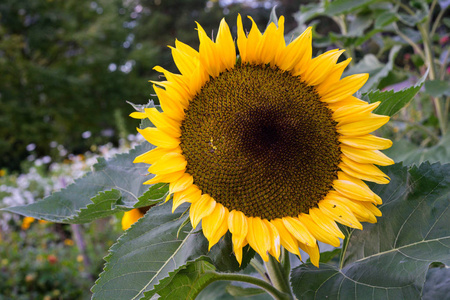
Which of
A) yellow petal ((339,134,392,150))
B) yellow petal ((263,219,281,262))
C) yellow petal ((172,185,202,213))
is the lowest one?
yellow petal ((263,219,281,262))

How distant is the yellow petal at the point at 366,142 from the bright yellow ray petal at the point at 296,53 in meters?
0.16

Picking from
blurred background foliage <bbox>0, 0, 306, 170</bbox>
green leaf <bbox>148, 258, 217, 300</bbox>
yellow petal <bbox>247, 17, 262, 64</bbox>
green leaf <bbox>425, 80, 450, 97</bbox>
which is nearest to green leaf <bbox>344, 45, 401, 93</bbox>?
green leaf <bbox>425, 80, 450, 97</bbox>

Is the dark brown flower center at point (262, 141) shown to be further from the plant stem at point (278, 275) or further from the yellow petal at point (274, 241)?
the plant stem at point (278, 275)

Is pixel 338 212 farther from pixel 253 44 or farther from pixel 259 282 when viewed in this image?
pixel 253 44

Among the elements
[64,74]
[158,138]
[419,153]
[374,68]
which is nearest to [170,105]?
[158,138]

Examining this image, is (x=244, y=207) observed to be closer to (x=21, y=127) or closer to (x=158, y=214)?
(x=158, y=214)

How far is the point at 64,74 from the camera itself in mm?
13008

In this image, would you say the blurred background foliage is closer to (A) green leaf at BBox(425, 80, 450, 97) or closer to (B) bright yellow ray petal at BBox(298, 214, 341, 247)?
(A) green leaf at BBox(425, 80, 450, 97)

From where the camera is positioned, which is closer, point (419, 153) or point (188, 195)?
point (188, 195)

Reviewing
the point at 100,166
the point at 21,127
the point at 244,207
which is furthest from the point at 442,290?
the point at 21,127

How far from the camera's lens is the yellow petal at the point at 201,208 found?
0.66 metres

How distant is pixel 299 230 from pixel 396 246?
0.59 feet

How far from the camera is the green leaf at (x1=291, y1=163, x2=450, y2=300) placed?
69 cm

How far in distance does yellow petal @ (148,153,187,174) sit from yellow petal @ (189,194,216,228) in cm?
6
